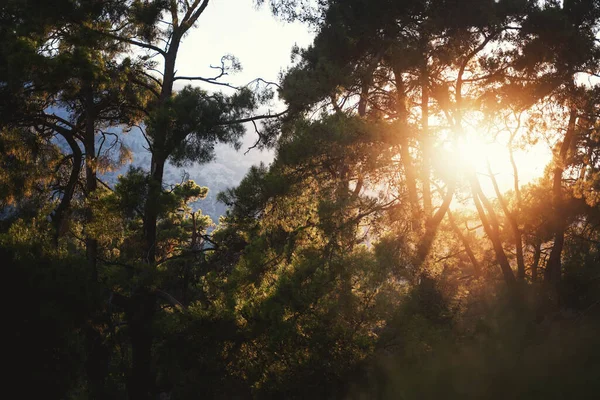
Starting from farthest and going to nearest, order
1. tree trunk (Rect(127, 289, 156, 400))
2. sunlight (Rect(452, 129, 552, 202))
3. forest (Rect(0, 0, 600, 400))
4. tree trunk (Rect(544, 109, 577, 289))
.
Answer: tree trunk (Rect(544, 109, 577, 289))
sunlight (Rect(452, 129, 552, 202))
tree trunk (Rect(127, 289, 156, 400))
forest (Rect(0, 0, 600, 400))

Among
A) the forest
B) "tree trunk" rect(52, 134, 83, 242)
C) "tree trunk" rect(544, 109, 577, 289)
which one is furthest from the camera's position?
"tree trunk" rect(544, 109, 577, 289)

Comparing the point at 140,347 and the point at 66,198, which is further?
the point at 66,198

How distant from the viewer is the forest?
7191mm

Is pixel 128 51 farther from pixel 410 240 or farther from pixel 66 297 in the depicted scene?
pixel 410 240

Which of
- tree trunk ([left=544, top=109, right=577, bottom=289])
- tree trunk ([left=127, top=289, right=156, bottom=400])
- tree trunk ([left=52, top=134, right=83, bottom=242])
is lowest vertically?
tree trunk ([left=127, top=289, right=156, bottom=400])

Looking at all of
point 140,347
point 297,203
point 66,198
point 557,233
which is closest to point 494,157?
point 557,233

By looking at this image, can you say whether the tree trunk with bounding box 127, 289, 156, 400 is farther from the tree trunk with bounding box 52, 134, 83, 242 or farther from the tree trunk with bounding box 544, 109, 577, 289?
the tree trunk with bounding box 544, 109, 577, 289

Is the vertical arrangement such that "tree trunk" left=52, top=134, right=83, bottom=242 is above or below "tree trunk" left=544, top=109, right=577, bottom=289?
above

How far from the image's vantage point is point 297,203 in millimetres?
10062

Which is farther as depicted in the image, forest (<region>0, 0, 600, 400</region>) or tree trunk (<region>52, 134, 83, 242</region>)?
tree trunk (<region>52, 134, 83, 242</region>)

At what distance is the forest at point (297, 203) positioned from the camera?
283 inches

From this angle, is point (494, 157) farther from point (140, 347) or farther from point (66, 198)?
point (66, 198)

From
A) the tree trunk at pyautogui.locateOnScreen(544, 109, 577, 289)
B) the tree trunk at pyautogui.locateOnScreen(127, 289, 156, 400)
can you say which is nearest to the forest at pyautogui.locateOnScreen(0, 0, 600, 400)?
the tree trunk at pyautogui.locateOnScreen(127, 289, 156, 400)

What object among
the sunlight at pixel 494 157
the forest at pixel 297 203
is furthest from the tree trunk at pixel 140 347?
the sunlight at pixel 494 157
